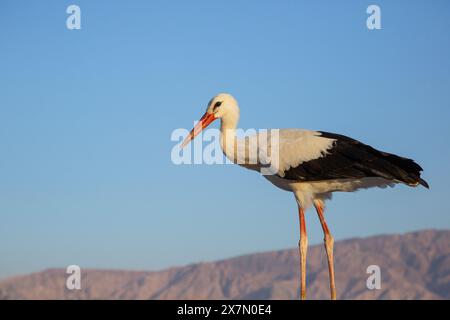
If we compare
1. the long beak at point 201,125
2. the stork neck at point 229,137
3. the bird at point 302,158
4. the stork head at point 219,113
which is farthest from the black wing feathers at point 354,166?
the long beak at point 201,125

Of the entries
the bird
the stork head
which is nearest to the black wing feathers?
the bird

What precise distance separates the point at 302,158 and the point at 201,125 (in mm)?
2061

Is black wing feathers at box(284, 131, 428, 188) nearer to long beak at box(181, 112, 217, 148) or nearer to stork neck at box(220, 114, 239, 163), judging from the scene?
stork neck at box(220, 114, 239, 163)

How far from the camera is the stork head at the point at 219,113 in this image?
49.8 feet

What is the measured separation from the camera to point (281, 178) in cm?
1523

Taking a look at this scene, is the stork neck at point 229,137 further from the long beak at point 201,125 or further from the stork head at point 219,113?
the long beak at point 201,125

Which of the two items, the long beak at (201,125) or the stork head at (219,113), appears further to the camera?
the long beak at (201,125)

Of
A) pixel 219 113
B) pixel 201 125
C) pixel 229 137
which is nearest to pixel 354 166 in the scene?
pixel 229 137

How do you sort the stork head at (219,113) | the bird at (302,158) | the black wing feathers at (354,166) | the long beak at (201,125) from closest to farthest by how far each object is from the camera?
the black wing feathers at (354,166)
the bird at (302,158)
the stork head at (219,113)
the long beak at (201,125)

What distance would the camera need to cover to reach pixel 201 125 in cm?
1539
